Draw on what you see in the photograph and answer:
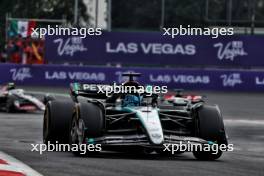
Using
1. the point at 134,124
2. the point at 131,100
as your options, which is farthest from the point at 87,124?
the point at 131,100

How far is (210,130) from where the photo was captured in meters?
12.8

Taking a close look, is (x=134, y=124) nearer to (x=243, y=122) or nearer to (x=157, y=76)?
(x=243, y=122)

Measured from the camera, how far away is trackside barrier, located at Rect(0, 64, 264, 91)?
96.9ft

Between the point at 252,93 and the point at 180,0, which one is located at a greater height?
the point at 180,0

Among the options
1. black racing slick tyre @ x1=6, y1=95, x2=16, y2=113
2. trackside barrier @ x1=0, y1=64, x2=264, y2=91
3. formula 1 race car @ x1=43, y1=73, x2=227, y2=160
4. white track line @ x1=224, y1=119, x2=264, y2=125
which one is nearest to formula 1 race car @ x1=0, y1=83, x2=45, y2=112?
black racing slick tyre @ x1=6, y1=95, x2=16, y2=113

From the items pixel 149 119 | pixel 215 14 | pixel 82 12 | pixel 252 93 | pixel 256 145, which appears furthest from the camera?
pixel 82 12

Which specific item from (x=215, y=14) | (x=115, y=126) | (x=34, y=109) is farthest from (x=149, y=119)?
(x=215, y=14)

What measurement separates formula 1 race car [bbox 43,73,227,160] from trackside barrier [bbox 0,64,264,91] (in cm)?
1564

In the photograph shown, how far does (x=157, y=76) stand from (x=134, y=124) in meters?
16.8

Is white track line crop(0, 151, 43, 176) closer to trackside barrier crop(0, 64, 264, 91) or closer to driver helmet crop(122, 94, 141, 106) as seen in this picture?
driver helmet crop(122, 94, 141, 106)

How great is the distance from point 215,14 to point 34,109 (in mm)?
13800

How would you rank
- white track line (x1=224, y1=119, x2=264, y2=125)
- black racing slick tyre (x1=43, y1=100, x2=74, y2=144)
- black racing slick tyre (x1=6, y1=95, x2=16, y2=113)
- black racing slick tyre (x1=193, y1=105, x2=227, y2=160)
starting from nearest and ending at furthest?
1. black racing slick tyre (x1=193, y1=105, x2=227, y2=160)
2. black racing slick tyre (x1=43, y1=100, x2=74, y2=144)
3. white track line (x1=224, y1=119, x2=264, y2=125)
4. black racing slick tyre (x1=6, y1=95, x2=16, y2=113)

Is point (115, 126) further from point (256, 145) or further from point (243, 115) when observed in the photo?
point (243, 115)

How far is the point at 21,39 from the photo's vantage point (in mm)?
33062
